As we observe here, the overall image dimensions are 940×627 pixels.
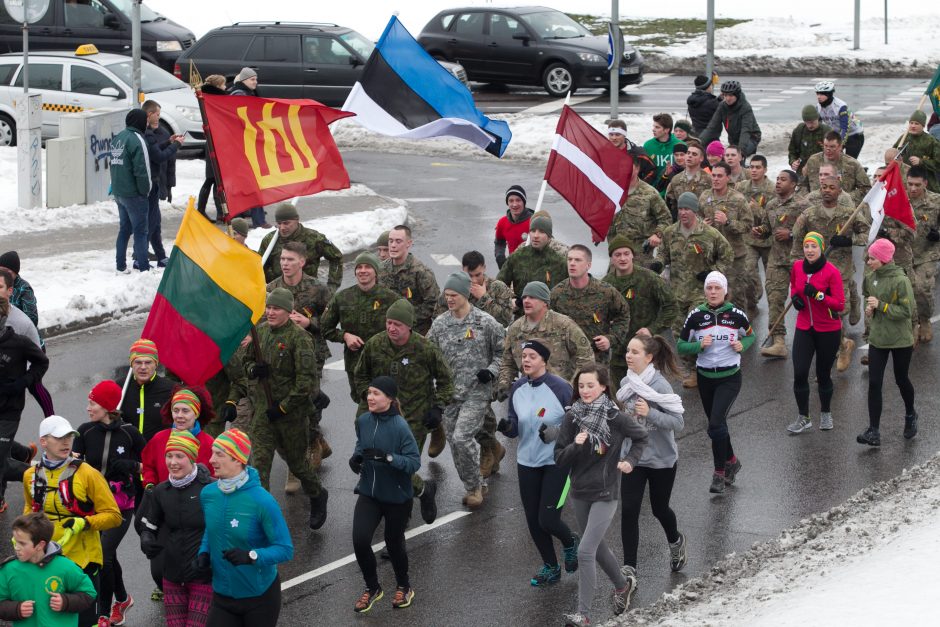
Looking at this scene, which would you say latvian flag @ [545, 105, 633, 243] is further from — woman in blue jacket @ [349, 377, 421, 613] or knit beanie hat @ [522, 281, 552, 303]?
woman in blue jacket @ [349, 377, 421, 613]

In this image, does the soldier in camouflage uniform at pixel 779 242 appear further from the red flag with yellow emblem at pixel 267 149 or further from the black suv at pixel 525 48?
the black suv at pixel 525 48

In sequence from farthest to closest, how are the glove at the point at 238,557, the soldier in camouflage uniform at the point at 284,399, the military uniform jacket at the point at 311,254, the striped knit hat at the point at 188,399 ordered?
the military uniform jacket at the point at 311,254
the soldier in camouflage uniform at the point at 284,399
the striped knit hat at the point at 188,399
the glove at the point at 238,557

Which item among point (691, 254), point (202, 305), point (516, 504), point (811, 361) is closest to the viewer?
point (202, 305)

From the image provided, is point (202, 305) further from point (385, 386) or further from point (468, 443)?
point (468, 443)

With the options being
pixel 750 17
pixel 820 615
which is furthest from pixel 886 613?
pixel 750 17

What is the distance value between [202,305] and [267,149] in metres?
1.85

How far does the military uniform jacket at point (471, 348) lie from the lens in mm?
10797

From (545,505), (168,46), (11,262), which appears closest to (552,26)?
(168,46)

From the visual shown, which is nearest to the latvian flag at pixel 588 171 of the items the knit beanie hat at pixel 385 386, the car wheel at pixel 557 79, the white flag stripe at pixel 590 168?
the white flag stripe at pixel 590 168

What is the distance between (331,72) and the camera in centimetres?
2777

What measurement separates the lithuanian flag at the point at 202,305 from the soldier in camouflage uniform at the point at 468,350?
1.69 m

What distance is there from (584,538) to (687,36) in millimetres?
35095

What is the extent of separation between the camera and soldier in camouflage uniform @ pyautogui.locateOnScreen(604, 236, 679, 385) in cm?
1215

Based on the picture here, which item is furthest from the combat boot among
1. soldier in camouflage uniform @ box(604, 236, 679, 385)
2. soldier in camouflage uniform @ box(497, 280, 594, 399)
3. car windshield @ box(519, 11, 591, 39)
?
car windshield @ box(519, 11, 591, 39)
